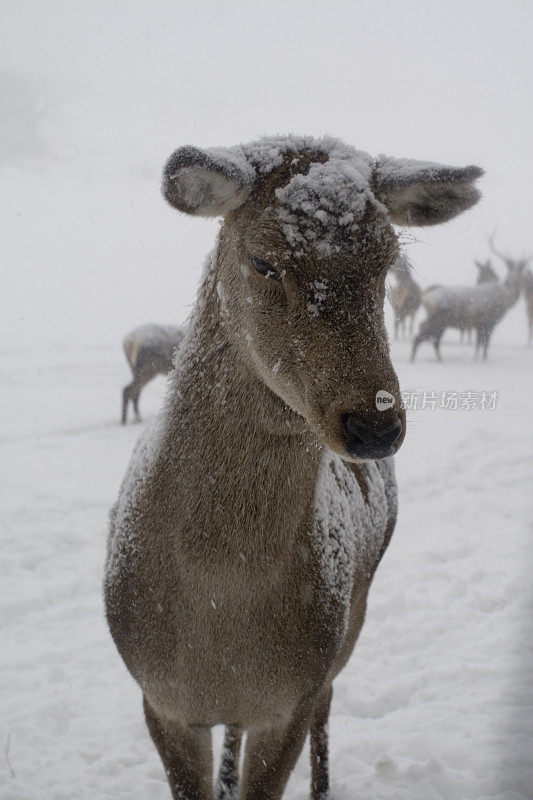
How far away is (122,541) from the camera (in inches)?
78.1

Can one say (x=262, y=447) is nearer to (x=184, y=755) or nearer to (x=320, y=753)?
(x=184, y=755)

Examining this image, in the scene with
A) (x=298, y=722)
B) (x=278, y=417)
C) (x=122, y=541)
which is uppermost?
(x=278, y=417)

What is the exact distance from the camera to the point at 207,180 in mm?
1513

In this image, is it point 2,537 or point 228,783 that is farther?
point 2,537

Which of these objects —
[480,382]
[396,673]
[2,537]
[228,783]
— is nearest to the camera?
[228,783]

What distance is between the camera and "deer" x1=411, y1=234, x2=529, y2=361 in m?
14.2

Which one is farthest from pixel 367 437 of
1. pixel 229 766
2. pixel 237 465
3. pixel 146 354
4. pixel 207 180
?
pixel 146 354

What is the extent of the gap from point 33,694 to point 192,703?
6.17ft

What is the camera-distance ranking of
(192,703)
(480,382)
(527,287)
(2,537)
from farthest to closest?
(527,287), (480,382), (2,537), (192,703)

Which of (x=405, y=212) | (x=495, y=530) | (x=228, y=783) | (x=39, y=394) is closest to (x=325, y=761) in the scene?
(x=228, y=783)

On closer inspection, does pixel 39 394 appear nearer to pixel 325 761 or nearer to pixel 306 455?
pixel 325 761

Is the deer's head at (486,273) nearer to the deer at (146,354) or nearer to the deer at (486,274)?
the deer at (486,274)

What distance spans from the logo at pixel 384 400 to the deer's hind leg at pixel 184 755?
1.34 m

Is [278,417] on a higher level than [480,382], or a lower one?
higher
